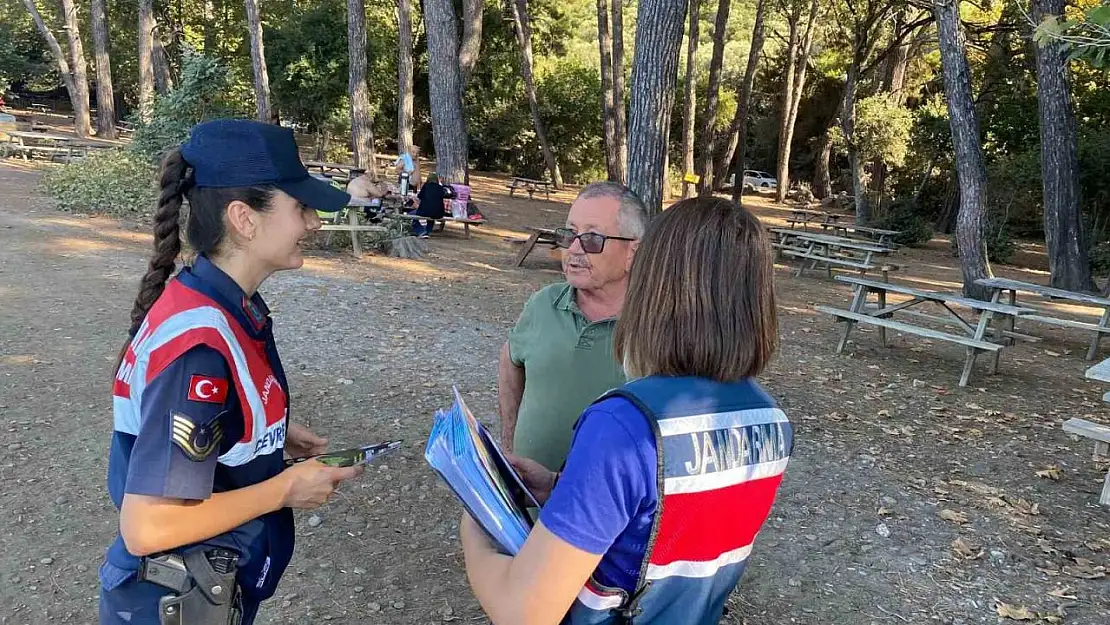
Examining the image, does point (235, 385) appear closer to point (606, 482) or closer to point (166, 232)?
point (166, 232)

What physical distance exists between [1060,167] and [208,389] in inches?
519

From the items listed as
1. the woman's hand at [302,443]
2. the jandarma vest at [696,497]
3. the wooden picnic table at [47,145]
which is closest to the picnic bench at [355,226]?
the woman's hand at [302,443]

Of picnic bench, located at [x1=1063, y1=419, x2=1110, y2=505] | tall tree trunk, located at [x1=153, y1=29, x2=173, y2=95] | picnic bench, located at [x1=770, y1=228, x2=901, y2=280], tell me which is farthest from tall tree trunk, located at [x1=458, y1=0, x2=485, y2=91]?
tall tree trunk, located at [x1=153, y1=29, x2=173, y2=95]

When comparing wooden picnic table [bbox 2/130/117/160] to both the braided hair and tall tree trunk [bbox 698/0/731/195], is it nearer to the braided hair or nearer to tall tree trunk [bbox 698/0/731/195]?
tall tree trunk [bbox 698/0/731/195]

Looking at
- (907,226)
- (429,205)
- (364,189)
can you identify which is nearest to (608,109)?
(907,226)

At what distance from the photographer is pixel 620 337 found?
4.79 ft

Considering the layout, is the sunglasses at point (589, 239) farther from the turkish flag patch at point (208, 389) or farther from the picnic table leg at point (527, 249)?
the picnic table leg at point (527, 249)

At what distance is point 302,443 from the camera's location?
83.6 inches

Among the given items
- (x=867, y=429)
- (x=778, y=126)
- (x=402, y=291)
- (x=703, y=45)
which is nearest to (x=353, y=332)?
(x=402, y=291)

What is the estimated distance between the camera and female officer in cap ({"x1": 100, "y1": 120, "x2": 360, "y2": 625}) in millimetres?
1475

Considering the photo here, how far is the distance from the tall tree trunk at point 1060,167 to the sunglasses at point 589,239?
36.7 ft

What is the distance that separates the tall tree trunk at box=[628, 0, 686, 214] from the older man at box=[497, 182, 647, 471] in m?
5.81

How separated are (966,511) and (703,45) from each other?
107 ft

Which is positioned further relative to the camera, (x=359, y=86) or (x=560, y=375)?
(x=359, y=86)
